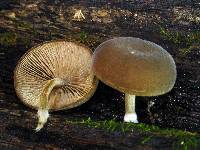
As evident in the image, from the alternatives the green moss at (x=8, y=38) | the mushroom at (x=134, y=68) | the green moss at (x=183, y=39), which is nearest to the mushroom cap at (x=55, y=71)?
the mushroom at (x=134, y=68)

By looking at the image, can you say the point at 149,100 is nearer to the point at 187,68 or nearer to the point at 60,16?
the point at 187,68

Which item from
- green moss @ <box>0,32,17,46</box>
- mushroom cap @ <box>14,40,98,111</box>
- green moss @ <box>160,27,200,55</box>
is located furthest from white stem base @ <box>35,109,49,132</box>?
green moss @ <box>160,27,200,55</box>

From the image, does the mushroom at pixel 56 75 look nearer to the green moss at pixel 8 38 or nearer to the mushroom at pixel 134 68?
the mushroom at pixel 134 68

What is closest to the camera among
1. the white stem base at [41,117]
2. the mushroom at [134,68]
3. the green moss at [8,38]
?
the mushroom at [134,68]

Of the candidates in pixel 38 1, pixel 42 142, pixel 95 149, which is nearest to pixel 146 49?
pixel 95 149

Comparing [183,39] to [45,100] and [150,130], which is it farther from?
[45,100]

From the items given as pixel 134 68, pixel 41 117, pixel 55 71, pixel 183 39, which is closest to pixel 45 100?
pixel 41 117
